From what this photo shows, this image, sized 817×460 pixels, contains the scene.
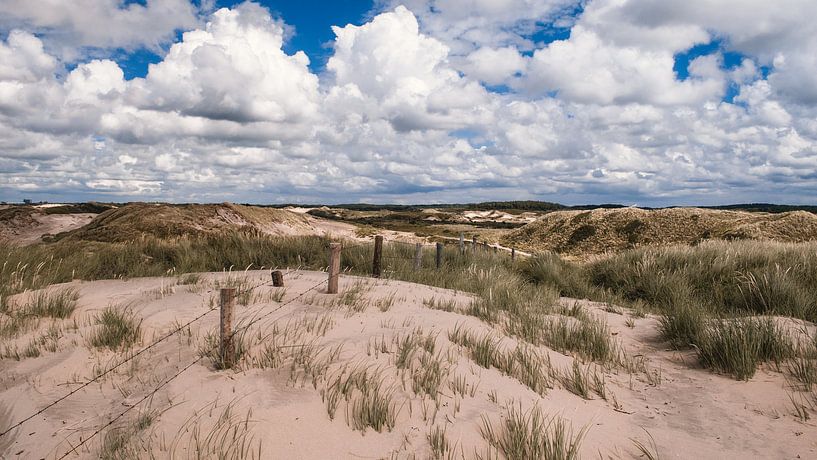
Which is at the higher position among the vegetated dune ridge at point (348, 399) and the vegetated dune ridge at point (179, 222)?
the vegetated dune ridge at point (179, 222)

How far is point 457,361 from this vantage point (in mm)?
4551

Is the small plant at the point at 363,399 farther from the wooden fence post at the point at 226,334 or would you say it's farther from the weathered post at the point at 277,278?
the weathered post at the point at 277,278

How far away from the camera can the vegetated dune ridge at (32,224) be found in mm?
15250

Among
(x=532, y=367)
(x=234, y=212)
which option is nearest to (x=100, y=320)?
(x=532, y=367)

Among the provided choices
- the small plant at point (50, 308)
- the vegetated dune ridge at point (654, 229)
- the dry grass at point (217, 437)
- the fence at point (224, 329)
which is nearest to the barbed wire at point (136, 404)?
the fence at point (224, 329)

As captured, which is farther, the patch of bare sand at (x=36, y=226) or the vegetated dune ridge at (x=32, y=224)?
the vegetated dune ridge at (x=32, y=224)

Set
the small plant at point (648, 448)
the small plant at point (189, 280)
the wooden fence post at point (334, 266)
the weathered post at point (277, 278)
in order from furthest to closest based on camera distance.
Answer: the small plant at point (189, 280) < the weathered post at point (277, 278) < the wooden fence post at point (334, 266) < the small plant at point (648, 448)

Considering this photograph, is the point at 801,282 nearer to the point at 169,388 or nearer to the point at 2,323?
the point at 169,388

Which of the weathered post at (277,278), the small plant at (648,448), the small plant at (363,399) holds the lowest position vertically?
the small plant at (648,448)

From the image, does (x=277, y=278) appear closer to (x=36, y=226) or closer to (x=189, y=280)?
(x=189, y=280)

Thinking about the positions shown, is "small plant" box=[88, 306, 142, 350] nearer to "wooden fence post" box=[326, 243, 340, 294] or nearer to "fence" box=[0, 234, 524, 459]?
"fence" box=[0, 234, 524, 459]

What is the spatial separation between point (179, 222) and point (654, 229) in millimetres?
19067

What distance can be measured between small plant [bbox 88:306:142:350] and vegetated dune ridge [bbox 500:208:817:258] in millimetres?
18248

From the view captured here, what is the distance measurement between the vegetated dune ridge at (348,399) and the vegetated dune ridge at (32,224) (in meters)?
12.9
